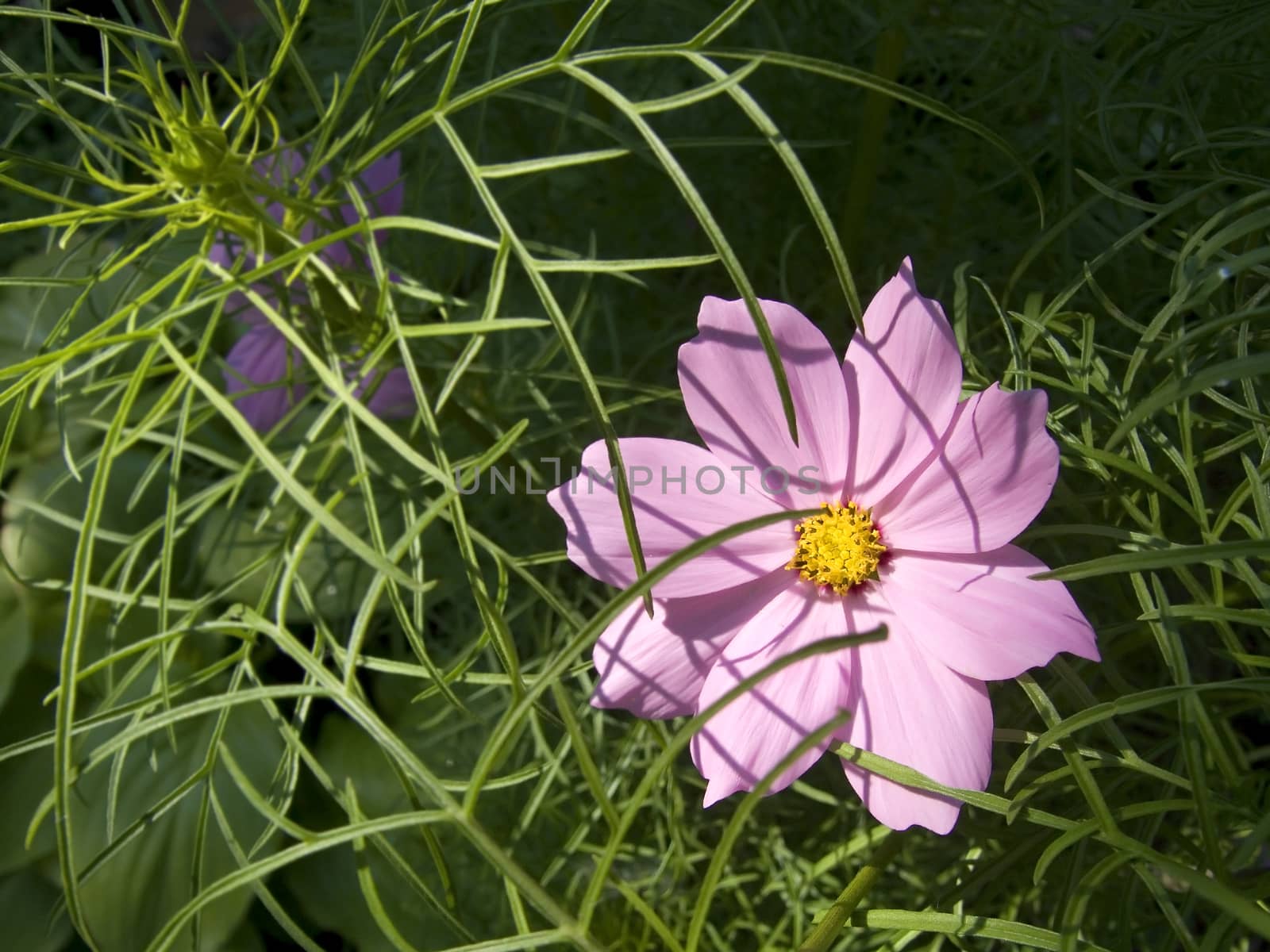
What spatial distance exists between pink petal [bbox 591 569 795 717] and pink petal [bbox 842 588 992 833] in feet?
0.20

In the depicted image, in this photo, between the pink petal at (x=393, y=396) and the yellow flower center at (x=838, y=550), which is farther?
the pink petal at (x=393, y=396)

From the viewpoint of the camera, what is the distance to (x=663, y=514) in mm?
407

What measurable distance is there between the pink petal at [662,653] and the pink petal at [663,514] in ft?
0.05

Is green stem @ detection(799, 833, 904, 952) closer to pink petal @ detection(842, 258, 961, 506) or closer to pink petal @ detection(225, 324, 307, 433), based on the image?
pink petal @ detection(842, 258, 961, 506)

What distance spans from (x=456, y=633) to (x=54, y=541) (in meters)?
0.39

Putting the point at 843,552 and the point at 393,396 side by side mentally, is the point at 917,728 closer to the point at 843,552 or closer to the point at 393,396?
the point at 843,552

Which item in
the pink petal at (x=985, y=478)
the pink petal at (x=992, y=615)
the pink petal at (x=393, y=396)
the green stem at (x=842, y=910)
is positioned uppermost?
the pink petal at (x=985, y=478)

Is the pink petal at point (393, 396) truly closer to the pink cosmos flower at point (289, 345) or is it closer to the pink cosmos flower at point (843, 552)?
the pink cosmos flower at point (289, 345)

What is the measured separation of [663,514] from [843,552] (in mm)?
83

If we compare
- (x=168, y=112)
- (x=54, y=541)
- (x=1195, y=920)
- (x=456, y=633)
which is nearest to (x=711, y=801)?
(x=168, y=112)

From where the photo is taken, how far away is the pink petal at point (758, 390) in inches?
15.4

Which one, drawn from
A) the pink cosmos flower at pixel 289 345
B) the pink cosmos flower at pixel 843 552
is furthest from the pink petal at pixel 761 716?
the pink cosmos flower at pixel 289 345

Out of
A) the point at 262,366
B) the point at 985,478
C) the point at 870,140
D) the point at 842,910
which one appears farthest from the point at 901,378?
the point at 262,366

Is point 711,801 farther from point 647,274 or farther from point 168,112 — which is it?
point 647,274
